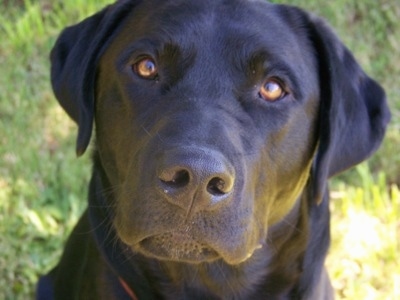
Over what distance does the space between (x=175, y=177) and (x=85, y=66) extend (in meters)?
0.74

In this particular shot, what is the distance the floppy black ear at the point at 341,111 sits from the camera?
9.36 feet

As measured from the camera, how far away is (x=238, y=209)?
2494 millimetres

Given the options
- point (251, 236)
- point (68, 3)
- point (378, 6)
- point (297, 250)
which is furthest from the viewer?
point (378, 6)

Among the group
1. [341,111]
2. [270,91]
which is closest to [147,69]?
[270,91]

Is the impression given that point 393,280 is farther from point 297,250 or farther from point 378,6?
point 378,6

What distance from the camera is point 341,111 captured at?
9.34 feet

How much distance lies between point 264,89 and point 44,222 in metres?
1.95

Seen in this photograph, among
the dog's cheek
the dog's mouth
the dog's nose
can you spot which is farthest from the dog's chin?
Answer: the dog's cheek

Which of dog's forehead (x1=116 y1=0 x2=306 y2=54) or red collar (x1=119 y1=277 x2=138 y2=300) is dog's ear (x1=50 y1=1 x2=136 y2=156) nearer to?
dog's forehead (x1=116 y1=0 x2=306 y2=54)

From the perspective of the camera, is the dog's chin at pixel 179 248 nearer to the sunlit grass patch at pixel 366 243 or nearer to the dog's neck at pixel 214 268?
the dog's neck at pixel 214 268

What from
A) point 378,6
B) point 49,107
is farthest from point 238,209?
point 378,6

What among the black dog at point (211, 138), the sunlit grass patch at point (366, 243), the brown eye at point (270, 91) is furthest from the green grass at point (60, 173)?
the brown eye at point (270, 91)

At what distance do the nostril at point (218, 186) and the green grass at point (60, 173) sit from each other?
1.80 metres

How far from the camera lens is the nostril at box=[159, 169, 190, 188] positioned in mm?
2309
